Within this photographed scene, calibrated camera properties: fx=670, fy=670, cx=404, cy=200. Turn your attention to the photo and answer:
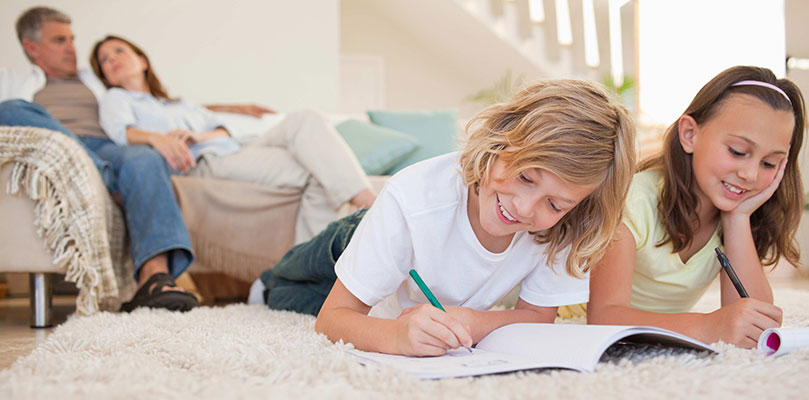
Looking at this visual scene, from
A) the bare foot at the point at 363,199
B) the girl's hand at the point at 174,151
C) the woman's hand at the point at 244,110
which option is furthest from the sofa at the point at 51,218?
the woman's hand at the point at 244,110

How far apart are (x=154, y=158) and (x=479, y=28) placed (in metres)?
3.92

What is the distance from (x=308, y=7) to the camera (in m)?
4.57

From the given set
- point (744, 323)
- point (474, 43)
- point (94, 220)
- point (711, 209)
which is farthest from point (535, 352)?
point (474, 43)

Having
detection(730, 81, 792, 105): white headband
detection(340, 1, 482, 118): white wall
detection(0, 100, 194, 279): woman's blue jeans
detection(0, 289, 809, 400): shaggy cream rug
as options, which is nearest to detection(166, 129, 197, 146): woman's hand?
detection(0, 100, 194, 279): woman's blue jeans

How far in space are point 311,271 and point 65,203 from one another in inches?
23.7

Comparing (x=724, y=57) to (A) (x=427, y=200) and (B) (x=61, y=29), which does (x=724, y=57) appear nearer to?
(A) (x=427, y=200)

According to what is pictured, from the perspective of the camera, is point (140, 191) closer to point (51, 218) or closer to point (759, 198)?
point (51, 218)

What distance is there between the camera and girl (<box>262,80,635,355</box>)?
865mm

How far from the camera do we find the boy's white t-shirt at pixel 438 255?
96 cm

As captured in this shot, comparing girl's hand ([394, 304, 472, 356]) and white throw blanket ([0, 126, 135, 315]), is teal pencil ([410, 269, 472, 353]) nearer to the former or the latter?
girl's hand ([394, 304, 472, 356])

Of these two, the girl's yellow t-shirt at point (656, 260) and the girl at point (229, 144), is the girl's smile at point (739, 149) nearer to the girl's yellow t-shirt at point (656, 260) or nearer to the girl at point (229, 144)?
the girl's yellow t-shirt at point (656, 260)

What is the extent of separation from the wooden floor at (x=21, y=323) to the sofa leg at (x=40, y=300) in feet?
0.09

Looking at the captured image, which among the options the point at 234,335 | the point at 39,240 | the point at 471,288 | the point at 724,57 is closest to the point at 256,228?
the point at 39,240

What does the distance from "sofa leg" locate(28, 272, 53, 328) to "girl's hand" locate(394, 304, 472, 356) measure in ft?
3.54
